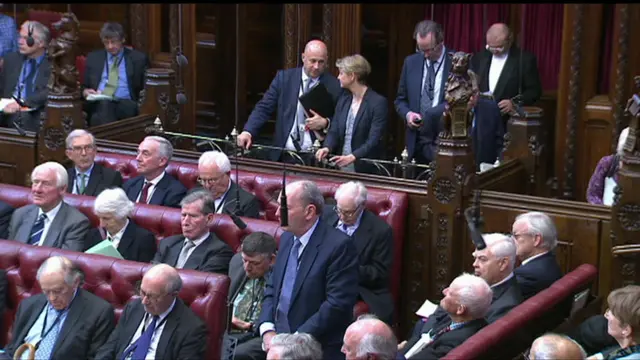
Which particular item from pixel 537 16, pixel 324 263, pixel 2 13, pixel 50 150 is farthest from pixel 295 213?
pixel 2 13

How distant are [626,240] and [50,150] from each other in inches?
150

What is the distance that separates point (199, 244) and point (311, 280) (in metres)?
0.89

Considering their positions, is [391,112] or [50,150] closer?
[50,150]

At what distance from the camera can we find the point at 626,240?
634 centimetres

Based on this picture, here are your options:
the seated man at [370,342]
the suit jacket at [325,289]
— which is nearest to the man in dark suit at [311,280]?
the suit jacket at [325,289]

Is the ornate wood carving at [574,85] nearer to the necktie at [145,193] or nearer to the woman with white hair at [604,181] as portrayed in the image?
the woman with white hair at [604,181]

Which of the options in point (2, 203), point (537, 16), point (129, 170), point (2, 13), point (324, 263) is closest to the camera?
point (324, 263)

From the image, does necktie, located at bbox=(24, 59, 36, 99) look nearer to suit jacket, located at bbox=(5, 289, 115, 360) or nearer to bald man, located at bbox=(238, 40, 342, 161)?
bald man, located at bbox=(238, 40, 342, 161)

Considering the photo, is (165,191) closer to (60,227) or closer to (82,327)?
(60,227)

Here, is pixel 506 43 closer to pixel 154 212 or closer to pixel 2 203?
pixel 154 212

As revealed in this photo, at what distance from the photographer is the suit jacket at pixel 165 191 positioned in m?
7.49

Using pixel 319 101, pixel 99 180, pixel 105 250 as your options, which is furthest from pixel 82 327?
pixel 319 101

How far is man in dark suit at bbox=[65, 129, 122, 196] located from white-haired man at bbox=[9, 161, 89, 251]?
1.83 feet

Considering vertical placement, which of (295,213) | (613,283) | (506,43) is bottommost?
(613,283)
